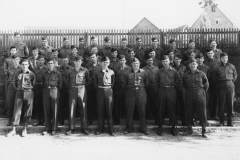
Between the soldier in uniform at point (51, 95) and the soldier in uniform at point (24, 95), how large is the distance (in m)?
0.41

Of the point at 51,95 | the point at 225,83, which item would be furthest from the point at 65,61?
the point at 225,83

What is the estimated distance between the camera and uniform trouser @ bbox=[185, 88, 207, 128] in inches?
269

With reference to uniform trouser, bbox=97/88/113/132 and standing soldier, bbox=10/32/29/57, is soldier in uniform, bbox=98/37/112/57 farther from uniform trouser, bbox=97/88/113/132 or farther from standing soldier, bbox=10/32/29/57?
standing soldier, bbox=10/32/29/57

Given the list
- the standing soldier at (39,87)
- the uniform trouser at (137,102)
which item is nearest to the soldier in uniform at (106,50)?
the standing soldier at (39,87)

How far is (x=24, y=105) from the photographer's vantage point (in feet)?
23.7

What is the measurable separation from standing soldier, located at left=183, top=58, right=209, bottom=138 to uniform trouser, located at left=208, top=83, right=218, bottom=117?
1414mm

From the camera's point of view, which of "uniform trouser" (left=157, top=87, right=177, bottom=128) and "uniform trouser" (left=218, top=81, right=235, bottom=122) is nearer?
"uniform trouser" (left=157, top=87, right=177, bottom=128)

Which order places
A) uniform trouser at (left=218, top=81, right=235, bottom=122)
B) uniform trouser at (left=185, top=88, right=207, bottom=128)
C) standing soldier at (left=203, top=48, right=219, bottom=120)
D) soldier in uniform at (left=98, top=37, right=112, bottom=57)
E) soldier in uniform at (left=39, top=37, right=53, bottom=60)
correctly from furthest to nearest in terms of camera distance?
soldier in uniform at (left=98, top=37, right=112, bottom=57)
soldier in uniform at (left=39, top=37, right=53, bottom=60)
standing soldier at (left=203, top=48, right=219, bottom=120)
uniform trouser at (left=218, top=81, right=235, bottom=122)
uniform trouser at (left=185, top=88, right=207, bottom=128)

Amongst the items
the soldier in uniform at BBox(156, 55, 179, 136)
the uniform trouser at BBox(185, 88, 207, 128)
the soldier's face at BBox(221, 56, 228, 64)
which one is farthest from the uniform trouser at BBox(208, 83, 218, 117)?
the soldier in uniform at BBox(156, 55, 179, 136)

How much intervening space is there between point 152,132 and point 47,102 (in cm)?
315

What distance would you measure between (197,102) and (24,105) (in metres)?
4.85

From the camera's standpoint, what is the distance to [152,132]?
7.37m

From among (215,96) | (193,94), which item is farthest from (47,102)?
(215,96)

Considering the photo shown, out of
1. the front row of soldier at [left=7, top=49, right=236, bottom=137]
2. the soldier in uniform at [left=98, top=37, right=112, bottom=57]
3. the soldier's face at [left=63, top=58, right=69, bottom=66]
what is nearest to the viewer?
the front row of soldier at [left=7, top=49, right=236, bottom=137]
